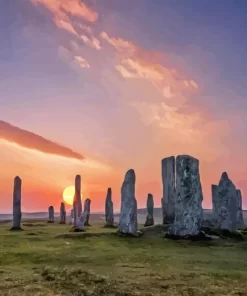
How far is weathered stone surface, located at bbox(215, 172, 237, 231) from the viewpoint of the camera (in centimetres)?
3120

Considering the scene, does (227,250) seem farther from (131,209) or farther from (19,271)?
(19,271)

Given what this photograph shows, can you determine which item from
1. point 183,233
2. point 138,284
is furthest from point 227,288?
point 183,233

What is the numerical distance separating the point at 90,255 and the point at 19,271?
15.0ft

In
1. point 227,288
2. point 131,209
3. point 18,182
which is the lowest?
point 227,288

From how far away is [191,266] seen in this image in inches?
609

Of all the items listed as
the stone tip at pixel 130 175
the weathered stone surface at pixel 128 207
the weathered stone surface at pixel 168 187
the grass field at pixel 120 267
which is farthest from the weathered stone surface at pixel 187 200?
the weathered stone surface at pixel 168 187

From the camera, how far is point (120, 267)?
14.9 m

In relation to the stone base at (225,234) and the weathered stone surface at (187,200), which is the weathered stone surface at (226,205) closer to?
the stone base at (225,234)

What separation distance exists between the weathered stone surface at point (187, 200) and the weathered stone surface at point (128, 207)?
295 centimetres

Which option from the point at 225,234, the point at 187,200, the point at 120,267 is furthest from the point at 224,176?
the point at 120,267

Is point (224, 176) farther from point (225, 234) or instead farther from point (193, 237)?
point (193, 237)

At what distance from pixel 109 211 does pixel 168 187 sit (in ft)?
34.6

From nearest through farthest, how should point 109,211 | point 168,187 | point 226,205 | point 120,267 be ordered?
point 120,267 → point 226,205 → point 168,187 → point 109,211

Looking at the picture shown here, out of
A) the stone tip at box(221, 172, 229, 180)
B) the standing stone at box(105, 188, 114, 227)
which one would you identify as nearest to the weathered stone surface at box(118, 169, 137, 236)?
the stone tip at box(221, 172, 229, 180)
